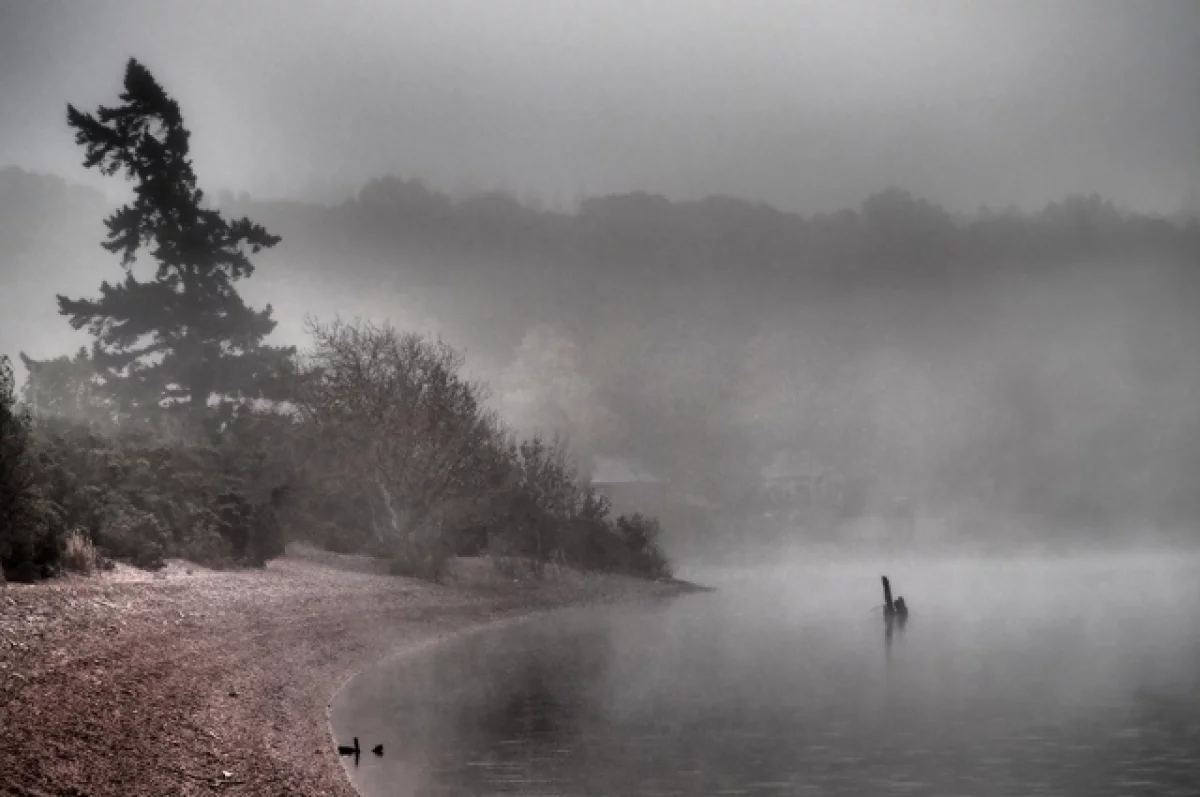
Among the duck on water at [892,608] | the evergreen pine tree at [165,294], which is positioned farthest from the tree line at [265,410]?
the duck on water at [892,608]

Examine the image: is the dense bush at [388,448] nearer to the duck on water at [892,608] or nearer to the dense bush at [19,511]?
the duck on water at [892,608]

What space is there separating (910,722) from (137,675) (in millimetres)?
13578

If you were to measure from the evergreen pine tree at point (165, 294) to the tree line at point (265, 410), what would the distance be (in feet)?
0.21

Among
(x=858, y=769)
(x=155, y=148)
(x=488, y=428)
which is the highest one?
(x=155, y=148)

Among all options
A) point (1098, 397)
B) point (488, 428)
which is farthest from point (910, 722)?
point (1098, 397)

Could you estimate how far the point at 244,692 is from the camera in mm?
20219

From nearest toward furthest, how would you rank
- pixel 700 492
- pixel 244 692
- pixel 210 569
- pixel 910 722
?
pixel 244 692, pixel 910 722, pixel 210 569, pixel 700 492

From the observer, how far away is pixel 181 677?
62.3 feet

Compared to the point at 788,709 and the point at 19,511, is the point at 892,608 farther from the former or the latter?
the point at 19,511

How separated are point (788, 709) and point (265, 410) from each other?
34105 mm

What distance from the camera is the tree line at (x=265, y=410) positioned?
43.0 meters

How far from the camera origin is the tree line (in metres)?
43.0

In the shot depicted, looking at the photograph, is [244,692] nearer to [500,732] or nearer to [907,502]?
[500,732]

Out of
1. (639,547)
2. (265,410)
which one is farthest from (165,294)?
(639,547)
